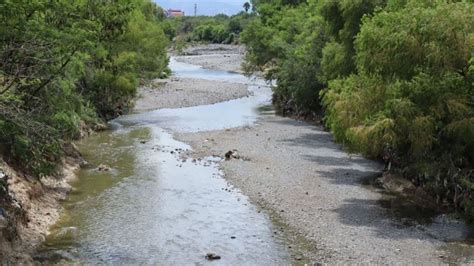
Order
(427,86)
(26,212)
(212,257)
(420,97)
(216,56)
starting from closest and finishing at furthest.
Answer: (212,257)
(26,212)
(427,86)
(420,97)
(216,56)

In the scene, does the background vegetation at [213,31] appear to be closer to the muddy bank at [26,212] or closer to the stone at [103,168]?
the stone at [103,168]

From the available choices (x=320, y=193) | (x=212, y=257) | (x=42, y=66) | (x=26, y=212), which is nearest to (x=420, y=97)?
(x=320, y=193)

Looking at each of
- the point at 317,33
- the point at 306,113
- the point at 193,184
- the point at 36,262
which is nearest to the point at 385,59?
the point at 193,184

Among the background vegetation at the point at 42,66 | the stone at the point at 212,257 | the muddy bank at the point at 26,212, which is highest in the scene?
the background vegetation at the point at 42,66

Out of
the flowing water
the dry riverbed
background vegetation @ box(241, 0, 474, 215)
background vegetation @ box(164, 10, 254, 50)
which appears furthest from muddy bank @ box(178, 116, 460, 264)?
background vegetation @ box(164, 10, 254, 50)

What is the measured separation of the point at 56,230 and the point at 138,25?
28479 millimetres

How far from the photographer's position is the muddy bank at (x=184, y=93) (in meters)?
57.6

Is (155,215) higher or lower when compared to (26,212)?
lower

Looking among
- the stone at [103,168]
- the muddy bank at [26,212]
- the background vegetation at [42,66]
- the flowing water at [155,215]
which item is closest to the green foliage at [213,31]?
the flowing water at [155,215]

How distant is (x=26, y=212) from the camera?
18609mm

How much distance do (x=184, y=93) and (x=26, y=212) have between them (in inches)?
1878

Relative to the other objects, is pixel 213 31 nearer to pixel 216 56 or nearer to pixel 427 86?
pixel 216 56

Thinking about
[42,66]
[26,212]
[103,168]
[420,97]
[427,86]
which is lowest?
[103,168]

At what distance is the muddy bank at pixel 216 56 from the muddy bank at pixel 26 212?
80.4 m
